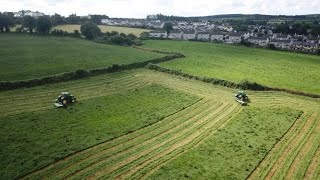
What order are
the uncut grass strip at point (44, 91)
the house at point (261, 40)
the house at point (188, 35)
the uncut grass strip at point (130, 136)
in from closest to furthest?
the uncut grass strip at point (130, 136), the uncut grass strip at point (44, 91), the house at point (261, 40), the house at point (188, 35)

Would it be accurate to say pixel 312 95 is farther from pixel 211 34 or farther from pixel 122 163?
pixel 211 34

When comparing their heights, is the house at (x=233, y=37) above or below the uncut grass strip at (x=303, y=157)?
above

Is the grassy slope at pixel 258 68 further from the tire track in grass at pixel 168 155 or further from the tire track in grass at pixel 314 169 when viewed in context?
the tire track in grass at pixel 314 169

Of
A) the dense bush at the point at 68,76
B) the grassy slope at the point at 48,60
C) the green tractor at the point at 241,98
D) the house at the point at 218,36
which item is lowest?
the green tractor at the point at 241,98

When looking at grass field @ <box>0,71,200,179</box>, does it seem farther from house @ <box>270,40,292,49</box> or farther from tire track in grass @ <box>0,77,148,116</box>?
house @ <box>270,40,292,49</box>

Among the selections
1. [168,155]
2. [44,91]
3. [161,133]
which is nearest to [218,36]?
[44,91]

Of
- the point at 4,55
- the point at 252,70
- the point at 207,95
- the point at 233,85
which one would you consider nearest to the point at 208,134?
the point at 207,95

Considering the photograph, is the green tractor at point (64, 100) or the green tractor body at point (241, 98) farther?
the green tractor body at point (241, 98)

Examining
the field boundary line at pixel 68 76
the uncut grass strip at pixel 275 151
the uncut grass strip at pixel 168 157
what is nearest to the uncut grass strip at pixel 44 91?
the field boundary line at pixel 68 76

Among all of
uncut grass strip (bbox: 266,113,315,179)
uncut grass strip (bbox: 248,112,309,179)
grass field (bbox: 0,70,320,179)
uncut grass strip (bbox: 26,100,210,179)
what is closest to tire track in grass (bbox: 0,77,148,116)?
grass field (bbox: 0,70,320,179)
